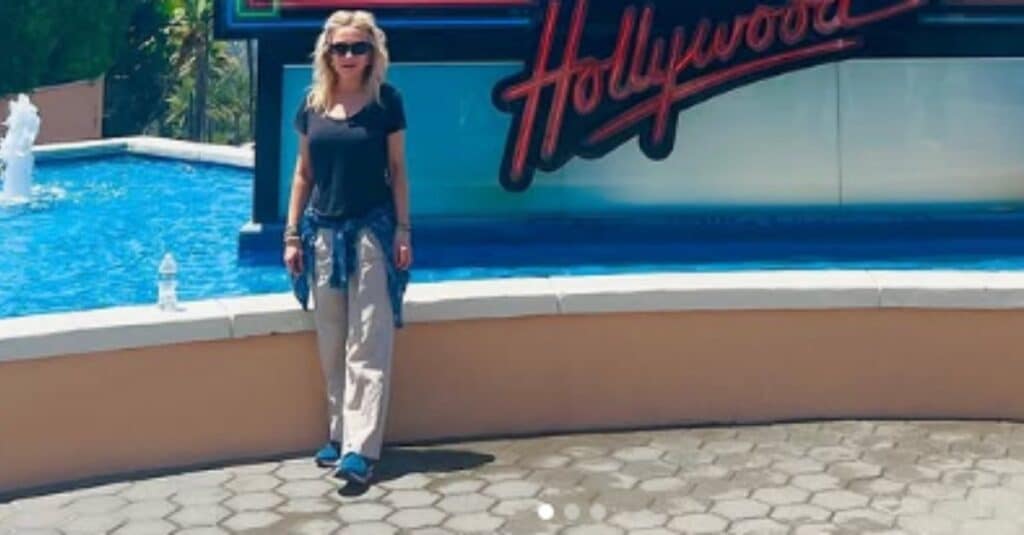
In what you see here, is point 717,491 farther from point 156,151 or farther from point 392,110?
point 156,151

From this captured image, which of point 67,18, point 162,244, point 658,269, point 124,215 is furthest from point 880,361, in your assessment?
point 67,18

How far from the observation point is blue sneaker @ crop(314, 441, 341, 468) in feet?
25.4

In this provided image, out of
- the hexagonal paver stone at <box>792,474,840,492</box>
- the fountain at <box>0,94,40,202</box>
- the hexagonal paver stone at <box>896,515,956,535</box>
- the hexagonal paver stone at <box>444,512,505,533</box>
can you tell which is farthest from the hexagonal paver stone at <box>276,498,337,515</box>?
the fountain at <box>0,94,40,202</box>

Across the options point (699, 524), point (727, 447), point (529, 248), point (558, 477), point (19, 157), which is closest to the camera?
point (699, 524)

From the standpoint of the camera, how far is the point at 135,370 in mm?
7473

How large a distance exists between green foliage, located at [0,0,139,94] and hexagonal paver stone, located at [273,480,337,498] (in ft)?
98.7

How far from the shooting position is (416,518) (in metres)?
6.96

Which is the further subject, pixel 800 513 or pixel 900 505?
pixel 900 505

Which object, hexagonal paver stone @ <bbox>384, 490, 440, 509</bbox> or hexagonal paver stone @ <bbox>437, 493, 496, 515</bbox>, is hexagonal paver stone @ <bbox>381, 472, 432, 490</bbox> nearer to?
hexagonal paver stone @ <bbox>384, 490, 440, 509</bbox>

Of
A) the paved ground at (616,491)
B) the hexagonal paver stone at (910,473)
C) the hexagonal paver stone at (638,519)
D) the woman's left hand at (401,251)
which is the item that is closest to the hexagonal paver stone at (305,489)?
the paved ground at (616,491)

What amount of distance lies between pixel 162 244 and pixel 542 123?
335cm

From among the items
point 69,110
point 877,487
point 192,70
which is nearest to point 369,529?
point 877,487

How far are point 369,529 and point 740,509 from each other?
1852 mm

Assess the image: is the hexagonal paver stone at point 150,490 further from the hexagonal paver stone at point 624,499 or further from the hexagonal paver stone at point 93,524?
the hexagonal paver stone at point 624,499
